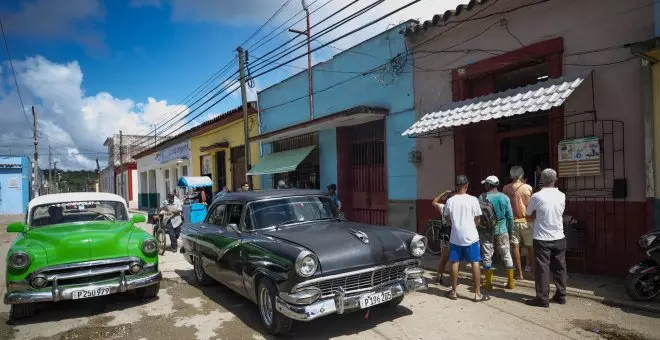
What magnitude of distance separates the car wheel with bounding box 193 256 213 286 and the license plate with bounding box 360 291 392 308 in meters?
3.18

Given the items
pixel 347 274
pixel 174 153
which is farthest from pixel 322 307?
pixel 174 153

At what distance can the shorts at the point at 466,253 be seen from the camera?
17.0ft

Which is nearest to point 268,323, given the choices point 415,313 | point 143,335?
point 143,335

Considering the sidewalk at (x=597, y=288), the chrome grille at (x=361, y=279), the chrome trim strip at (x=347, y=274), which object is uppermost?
the chrome trim strip at (x=347, y=274)

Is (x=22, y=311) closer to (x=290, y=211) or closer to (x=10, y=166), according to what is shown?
(x=290, y=211)

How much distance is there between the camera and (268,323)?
4.36 m

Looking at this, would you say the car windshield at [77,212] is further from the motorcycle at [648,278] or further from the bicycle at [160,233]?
the motorcycle at [648,278]

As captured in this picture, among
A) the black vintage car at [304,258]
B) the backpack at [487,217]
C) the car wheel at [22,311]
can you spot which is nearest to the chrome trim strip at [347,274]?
the black vintage car at [304,258]

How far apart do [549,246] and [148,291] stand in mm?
5278

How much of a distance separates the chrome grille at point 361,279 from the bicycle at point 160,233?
23.7 feet

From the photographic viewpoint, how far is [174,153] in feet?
78.0

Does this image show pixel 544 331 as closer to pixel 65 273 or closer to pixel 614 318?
pixel 614 318

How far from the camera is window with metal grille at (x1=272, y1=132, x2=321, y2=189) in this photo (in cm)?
1264

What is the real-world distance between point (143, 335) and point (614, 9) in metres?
7.43
